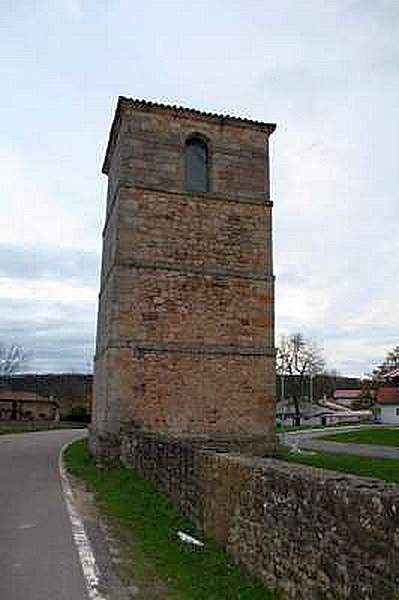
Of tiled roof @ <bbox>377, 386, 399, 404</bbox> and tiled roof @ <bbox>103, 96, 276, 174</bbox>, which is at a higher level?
tiled roof @ <bbox>103, 96, 276, 174</bbox>

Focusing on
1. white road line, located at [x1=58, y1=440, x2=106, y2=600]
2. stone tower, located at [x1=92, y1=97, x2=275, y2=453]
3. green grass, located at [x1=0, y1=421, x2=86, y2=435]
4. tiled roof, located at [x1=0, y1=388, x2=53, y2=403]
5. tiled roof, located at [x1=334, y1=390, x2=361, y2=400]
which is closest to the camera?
white road line, located at [x1=58, y1=440, x2=106, y2=600]

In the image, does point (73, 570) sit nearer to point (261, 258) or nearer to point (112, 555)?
point (112, 555)

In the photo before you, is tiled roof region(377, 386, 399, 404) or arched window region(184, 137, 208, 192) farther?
tiled roof region(377, 386, 399, 404)

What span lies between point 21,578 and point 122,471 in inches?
329

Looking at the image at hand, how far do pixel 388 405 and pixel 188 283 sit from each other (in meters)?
52.3

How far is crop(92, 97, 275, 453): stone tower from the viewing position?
54.4 ft

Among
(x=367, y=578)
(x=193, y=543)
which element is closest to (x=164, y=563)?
(x=193, y=543)

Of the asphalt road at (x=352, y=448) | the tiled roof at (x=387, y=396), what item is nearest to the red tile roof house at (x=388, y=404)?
the tiled roof at (x=387, y=396)

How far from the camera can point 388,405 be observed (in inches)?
2530

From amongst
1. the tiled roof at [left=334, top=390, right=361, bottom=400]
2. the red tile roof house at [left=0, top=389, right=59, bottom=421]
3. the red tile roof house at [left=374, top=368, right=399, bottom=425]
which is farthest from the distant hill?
the tiled roof at [left=334, top=390, right=361, bottom=400]

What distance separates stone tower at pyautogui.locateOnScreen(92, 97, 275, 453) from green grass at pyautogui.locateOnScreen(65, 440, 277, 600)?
177 inches

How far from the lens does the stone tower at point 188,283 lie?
16.6m

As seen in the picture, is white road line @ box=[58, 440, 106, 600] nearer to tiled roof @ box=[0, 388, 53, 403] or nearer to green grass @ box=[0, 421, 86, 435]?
green grass @ box=[0, 421, 86, 435]

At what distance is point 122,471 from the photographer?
47.8 ft
